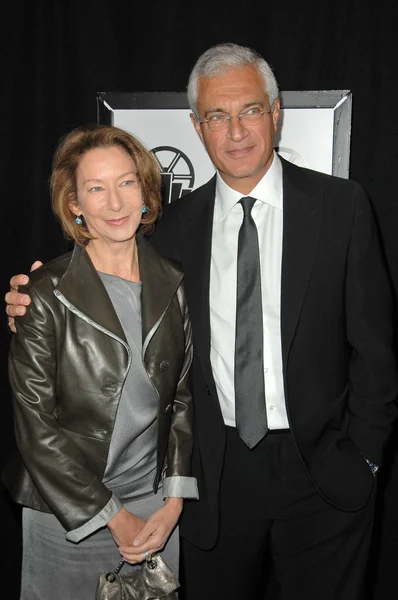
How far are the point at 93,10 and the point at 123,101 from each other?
0.40 m

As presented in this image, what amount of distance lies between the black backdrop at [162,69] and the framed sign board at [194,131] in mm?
72

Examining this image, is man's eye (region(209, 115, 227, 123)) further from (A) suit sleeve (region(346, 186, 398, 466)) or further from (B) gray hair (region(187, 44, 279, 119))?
(A) suit sleeve (region(346, 186, 398, 466))

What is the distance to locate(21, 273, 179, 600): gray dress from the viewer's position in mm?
1877

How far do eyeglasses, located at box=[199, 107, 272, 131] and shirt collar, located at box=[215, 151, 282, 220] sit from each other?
0.16 meters

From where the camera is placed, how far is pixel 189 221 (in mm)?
2264

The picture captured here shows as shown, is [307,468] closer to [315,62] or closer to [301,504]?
[301,504]

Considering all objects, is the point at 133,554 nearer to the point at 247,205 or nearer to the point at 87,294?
the point at 87,294

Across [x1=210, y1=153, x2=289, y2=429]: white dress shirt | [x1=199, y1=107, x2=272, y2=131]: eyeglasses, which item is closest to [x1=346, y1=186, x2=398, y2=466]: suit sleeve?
[x1=210, y1=153, x2=289, y2=429]: white dress shirt

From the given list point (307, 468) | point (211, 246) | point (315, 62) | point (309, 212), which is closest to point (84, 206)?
point (211, 246)

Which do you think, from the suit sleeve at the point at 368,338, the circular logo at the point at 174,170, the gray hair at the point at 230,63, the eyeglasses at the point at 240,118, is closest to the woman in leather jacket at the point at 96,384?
the eyeglasses at the point at 240,118

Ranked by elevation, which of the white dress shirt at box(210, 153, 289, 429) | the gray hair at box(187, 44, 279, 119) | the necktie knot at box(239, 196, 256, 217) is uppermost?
the gray hair at box(187, 44, 279, 119)

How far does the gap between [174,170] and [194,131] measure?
17 cm

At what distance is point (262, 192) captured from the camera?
2.15 m

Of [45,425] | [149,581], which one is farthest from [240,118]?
[149,581]
